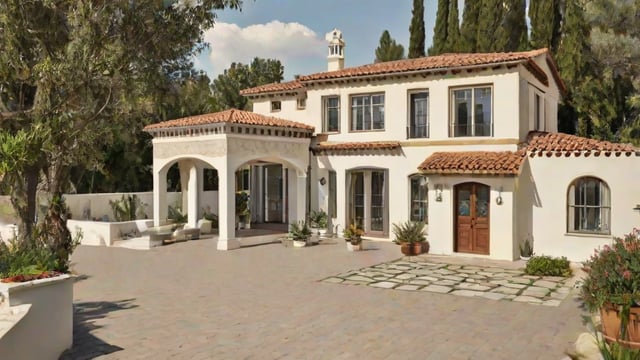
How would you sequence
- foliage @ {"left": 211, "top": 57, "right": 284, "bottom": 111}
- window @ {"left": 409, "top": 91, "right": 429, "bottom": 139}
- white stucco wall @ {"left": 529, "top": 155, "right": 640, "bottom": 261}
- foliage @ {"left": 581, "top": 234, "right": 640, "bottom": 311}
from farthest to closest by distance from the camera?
foliage @ {"left": 211, "top": 57, "right": 284, "bottom": 111} < window @ {"left": 409, "top": 91, "right": 429, "bottom": 139} < white stucco wall @ {"left": 529, "top": 155, "right": 640, "bottom": 261} < foliage @ {"left": 581, "top": 234, "right": 640, "bottom": 311}

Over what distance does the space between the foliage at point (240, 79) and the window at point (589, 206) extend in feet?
84.4

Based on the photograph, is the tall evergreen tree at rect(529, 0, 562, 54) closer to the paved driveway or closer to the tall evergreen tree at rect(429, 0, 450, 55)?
the tall evergreen tree at rect(429, 0, 450, 55)

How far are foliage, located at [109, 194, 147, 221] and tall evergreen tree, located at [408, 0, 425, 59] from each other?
20.0m

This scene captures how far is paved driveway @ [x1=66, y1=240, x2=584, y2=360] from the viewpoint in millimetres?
7852

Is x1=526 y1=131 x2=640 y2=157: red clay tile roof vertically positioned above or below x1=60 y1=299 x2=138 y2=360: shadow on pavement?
above

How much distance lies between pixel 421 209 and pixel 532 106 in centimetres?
552

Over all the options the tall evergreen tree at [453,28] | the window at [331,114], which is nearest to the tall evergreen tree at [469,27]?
the tall evergreen tree at [453,28]

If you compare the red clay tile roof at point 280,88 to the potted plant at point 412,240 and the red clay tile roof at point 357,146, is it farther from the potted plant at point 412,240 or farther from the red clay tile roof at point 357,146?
the potted plant at point 412,240

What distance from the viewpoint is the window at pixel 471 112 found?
1836cm

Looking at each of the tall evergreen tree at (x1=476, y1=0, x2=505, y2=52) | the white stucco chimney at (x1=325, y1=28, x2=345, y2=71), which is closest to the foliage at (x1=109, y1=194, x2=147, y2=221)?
the white stucco chimney at (x1=325, y1=28, x2=345, y2=71)

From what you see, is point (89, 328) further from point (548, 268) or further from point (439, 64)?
point (439, 64)

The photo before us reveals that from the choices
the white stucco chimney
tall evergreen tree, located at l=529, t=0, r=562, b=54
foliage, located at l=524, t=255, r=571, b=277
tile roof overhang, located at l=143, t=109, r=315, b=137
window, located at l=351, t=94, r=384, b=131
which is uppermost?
tall evergreen tree, located at l=529, t=0, r=562, b=54

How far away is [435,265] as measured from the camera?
15.4 meters

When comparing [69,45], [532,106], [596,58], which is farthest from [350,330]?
[596,58]
